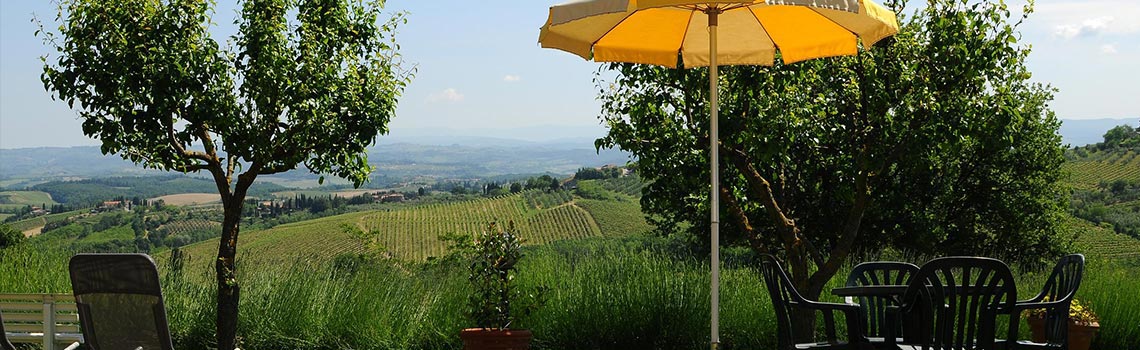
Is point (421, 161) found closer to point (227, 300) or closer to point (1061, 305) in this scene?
point (227, 300)

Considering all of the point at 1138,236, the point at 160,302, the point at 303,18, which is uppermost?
the point at 303,18

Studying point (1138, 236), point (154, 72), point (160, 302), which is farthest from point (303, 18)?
point (1138, 236)

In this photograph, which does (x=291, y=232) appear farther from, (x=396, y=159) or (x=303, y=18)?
(x=396, y=159)

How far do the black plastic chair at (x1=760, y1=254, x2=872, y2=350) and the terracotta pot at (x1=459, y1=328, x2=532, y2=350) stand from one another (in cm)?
198

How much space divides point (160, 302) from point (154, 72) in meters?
2.68

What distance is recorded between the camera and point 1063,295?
3709 mm

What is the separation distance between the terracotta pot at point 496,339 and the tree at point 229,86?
5.56ft

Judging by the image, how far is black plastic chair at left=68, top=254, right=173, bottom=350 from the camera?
3635mm

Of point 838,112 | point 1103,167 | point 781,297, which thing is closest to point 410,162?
point 1103,167

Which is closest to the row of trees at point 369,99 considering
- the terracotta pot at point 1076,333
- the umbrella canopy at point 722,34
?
the umbrella canopy at point 722,34

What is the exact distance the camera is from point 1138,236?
2508 centimetres

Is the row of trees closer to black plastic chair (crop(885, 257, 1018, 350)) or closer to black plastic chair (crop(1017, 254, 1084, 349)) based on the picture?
black plastic chair (crop(1017, 254, 1084, 349))

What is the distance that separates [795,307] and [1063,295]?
107 centimetres

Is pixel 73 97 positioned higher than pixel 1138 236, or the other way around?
pixel 73 97
